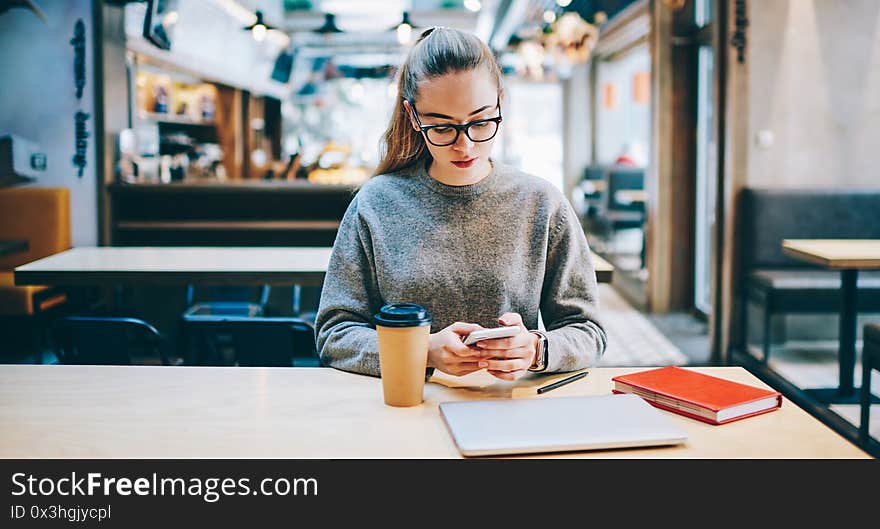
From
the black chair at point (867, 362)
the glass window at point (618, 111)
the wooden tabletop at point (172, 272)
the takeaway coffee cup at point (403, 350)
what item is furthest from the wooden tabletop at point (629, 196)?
the takeaway coffee cup at point (403, 350)

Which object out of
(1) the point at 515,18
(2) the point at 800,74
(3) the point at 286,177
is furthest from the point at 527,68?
(2) the point at 800,74

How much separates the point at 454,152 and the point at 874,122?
4.36 meters

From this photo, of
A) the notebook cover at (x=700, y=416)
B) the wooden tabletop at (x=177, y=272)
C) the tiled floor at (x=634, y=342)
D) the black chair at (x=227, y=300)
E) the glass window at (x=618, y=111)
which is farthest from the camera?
the glass window at (x=618, y=111)

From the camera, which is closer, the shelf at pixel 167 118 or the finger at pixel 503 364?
the finger at pixel 503 364

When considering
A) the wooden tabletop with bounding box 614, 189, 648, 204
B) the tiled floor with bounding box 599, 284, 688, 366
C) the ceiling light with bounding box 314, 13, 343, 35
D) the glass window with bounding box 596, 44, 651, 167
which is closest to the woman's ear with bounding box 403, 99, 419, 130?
the tiled floor with bounding box 599, 284, 688, 366

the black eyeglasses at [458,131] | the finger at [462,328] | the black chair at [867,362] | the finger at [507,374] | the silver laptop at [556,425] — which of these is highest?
the black eyeglasses at [458,131]

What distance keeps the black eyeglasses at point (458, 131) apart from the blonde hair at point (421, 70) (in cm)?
9

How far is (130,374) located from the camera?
4.76 ft

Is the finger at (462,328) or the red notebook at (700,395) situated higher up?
the finger at (462,328)

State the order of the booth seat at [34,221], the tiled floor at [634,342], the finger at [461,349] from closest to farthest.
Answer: the finger at [461,349] → the tiled floor at [634,342] → the booth seat at [34,221]

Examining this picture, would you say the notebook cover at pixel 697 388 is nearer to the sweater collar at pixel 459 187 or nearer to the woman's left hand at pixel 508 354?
the woman's left hand at pixel 508 354

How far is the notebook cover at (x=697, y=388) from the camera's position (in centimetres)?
121

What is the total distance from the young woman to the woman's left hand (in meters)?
0.10

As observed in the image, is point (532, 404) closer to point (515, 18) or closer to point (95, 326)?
point (95, 326)
